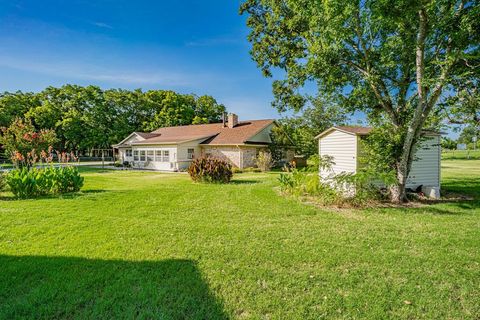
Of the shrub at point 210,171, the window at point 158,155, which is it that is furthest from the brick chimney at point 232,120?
the shrub at point 210,171

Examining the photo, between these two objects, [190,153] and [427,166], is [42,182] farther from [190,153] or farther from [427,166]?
[427,166]

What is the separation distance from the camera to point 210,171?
13.0m

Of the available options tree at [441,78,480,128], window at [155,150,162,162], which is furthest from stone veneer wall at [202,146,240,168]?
tree at [441,78,480,128]

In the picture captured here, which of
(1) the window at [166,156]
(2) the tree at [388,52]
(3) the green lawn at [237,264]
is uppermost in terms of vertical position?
(2) the tree at [388,52]

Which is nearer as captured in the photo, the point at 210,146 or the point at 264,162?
the point at 264,162

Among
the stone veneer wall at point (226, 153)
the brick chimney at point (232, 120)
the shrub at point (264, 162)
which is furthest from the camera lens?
the brick chimney at point (232, 120)

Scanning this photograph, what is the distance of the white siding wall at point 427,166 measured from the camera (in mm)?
9914

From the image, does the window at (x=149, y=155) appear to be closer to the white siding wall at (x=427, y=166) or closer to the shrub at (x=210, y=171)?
the shrub at (x=210, y=171)

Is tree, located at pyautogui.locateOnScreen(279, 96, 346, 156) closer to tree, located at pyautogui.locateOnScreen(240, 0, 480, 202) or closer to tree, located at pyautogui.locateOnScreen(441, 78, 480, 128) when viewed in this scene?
tree, located at pyautogui.locateOnScreen(240, 0, 480, 202)

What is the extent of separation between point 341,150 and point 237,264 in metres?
8.05

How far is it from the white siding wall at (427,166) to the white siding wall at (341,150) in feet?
7.96

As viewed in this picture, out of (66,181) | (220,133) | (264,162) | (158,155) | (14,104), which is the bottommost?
(66,181)

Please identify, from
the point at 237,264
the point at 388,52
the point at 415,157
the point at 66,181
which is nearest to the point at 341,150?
the point at 415,157

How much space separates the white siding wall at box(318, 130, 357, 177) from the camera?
9.70 metres
